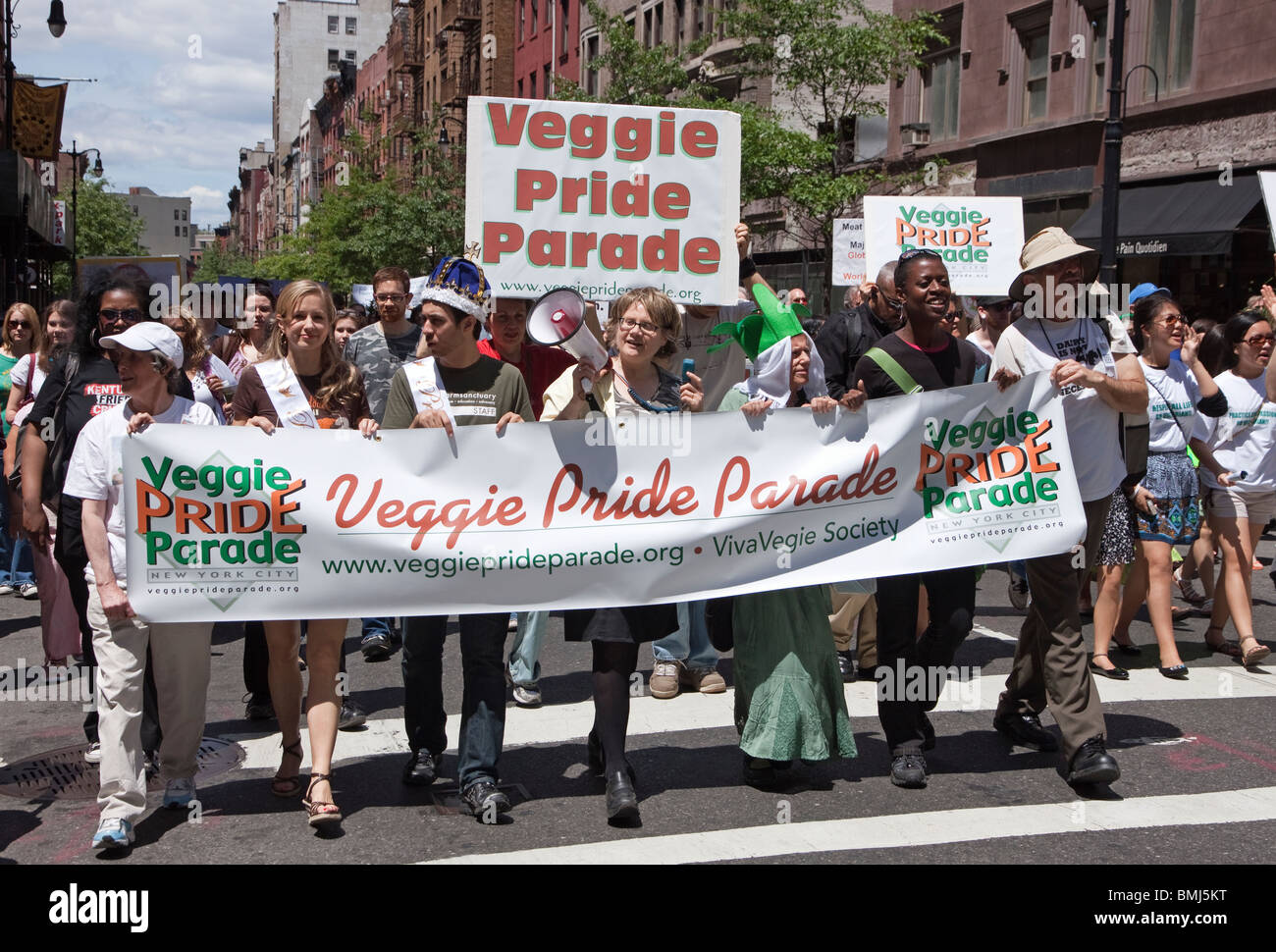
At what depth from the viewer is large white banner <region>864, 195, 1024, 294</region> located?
1262 centimetres

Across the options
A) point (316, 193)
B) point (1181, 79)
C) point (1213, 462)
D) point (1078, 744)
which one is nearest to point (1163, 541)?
point (1213, 462)

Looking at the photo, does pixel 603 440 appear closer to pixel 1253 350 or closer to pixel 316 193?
pixel 1253 350

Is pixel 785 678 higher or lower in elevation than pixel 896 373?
lower

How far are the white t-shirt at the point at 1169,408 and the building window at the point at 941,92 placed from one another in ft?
65.4

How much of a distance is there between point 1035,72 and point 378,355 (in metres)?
20.2

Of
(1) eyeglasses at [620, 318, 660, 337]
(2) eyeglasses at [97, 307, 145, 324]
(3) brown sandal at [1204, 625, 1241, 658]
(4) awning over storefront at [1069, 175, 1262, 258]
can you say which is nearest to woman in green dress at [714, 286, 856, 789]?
(1) eyeglasses at [620, 318, 660, 337]

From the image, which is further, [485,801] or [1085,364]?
[1085,364]

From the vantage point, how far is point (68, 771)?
5781 millimetres

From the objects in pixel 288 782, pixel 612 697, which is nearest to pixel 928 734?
pixel 612 697

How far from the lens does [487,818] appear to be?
198 inches

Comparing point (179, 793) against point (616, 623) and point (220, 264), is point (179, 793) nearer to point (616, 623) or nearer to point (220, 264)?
point (616, 623)

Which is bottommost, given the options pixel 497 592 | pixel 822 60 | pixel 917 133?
pixel 497 592

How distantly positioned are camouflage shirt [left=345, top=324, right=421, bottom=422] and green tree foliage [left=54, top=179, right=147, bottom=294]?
60.6 m

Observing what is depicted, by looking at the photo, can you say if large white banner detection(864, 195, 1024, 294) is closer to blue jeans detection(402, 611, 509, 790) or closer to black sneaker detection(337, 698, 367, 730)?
black sneaker detection(337, 698, 367, 730)
